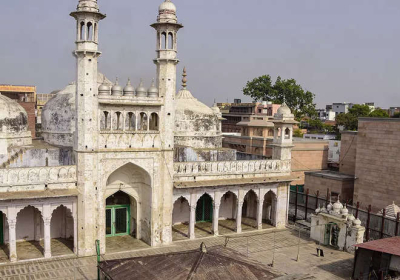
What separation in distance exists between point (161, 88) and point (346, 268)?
1108cm

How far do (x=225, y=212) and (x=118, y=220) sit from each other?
6.64 meters

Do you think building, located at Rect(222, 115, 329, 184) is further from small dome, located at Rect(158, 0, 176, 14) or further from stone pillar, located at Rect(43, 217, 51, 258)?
stone pillar, located at Rect(43, 217, 51, 258)

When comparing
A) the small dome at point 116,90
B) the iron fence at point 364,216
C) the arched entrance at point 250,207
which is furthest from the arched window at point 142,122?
the iron fence at point 364,216

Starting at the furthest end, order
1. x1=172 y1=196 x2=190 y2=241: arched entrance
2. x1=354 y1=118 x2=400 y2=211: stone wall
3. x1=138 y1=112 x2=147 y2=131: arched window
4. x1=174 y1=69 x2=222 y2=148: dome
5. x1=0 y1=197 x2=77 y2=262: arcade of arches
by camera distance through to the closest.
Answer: x1=174 y1=69 x2=222 y2=148: dome → x1=354 y1=118 x2=400 y2=211: stone wall → x1=172 y1=196 x2=190 y2=241: arched entrance → x1=138 y1=112 x2=147 y2=131: arched window → x1=0 y1=197 x2=77 y2=262: arcade of arches

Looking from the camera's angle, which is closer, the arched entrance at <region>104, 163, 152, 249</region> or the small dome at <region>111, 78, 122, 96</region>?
the small dome at <region>111, 78, 122, 96</region>

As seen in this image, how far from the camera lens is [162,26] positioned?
19641 mm

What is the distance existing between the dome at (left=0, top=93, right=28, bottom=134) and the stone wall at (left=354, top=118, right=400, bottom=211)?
19124mm

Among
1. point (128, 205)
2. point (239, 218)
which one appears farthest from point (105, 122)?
point (239, 218)

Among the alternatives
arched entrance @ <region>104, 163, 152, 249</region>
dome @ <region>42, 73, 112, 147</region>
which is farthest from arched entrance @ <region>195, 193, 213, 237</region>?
dome @ <region>42, 73, 112, 147</region>

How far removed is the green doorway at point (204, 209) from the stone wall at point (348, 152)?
1099cm

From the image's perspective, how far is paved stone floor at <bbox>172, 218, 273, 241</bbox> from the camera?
833 inches

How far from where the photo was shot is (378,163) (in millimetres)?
24453

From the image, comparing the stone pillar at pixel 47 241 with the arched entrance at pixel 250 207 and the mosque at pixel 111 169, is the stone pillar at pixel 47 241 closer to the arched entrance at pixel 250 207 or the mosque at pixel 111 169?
the mosque at pixel 111 169

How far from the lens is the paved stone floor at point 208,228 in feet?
69.4
